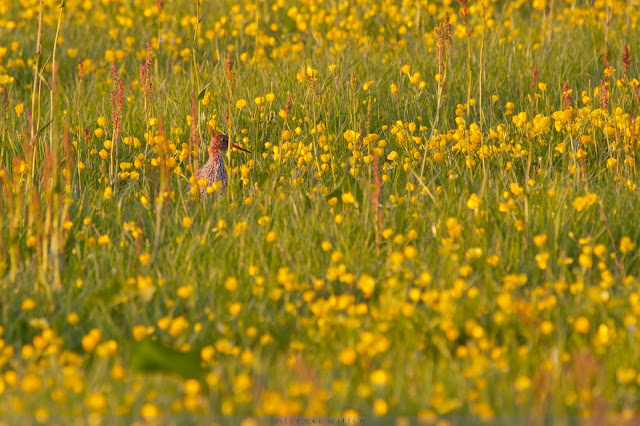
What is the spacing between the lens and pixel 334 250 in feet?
12.0

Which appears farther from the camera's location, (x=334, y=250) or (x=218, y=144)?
(x=218, y=144)

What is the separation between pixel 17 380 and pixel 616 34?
560 cm

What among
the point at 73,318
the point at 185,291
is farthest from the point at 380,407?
the point at 73,318

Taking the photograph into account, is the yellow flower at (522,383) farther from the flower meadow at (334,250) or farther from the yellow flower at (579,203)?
the yellow flower at (579,203)

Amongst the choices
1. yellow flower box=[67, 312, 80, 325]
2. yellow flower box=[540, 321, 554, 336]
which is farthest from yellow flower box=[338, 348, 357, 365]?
yellow flower box=[67, 312, 80, 325]

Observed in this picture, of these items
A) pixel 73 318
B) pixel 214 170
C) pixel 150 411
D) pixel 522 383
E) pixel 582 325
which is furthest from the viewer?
pixel 214 170

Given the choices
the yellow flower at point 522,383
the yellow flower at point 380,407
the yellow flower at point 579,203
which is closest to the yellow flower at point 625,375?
the yellow flower at point 522,383

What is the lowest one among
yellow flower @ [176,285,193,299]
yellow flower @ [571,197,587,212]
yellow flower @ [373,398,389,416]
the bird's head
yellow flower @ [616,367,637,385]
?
yellow flower @ [616,367,637,385]

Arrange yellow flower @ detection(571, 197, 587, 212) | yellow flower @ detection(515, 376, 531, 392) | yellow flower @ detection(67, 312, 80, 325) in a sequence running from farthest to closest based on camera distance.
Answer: yellow flower @ detection(571, 197, 587, 212) < yellow flower @ detection(67, 312, 80, 325) < yellow flower @ detection(515, 376, 531, 392)

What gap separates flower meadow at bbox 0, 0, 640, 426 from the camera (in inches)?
103

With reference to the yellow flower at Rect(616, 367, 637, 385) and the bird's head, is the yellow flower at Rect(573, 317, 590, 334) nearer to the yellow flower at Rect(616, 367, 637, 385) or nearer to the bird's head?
the yellow flower at Rect(616, 367, 637, 385)

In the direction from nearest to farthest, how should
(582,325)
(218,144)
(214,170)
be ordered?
1. (582,325)
2. (214,170)
3. (218,144)

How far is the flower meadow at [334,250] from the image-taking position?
262 cm

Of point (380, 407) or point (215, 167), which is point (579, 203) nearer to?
point (380, 407)
